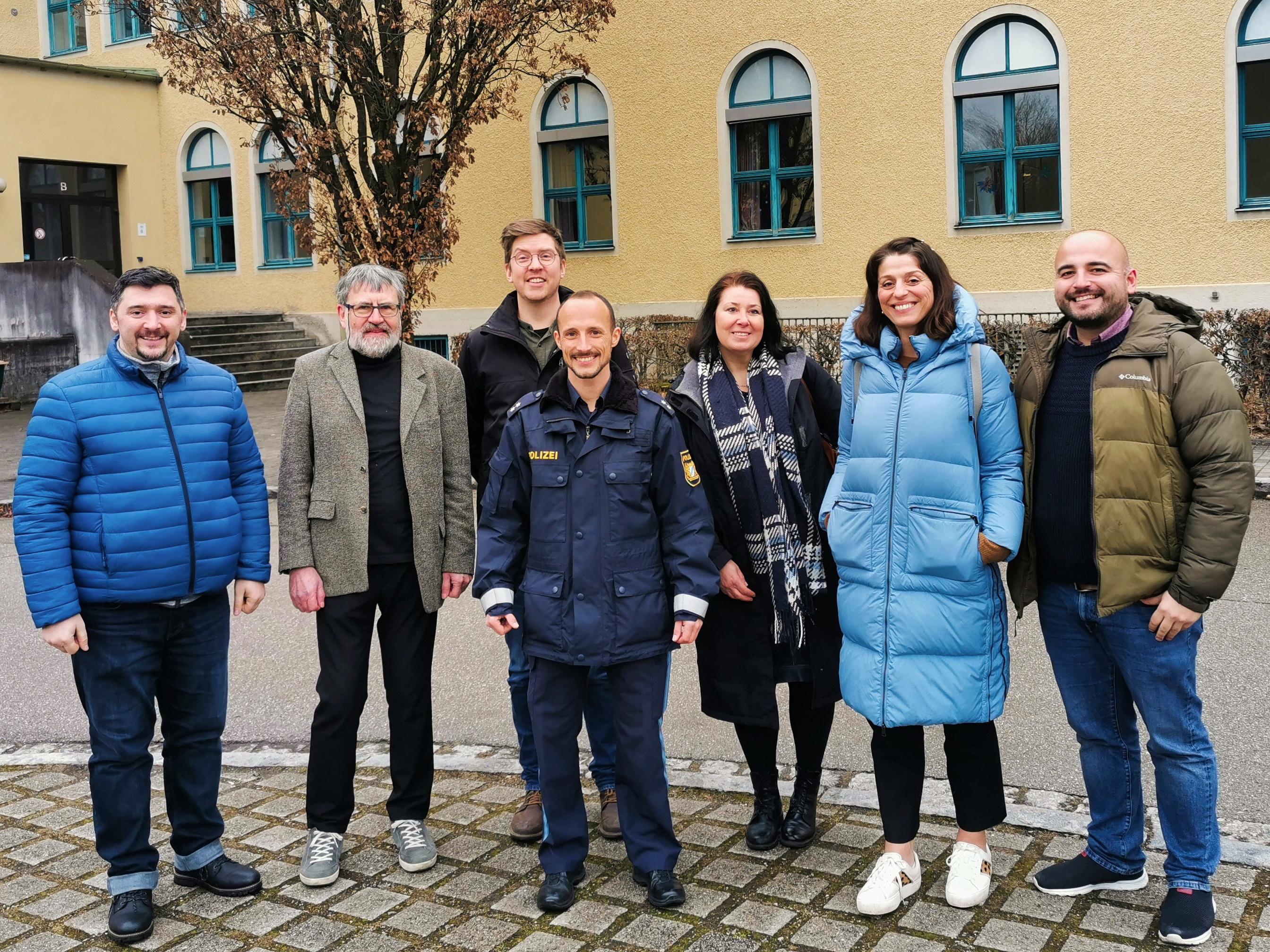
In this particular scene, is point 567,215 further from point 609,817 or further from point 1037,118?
point 609,817

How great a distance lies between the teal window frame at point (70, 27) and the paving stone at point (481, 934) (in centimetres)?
2917

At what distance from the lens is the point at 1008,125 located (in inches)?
732

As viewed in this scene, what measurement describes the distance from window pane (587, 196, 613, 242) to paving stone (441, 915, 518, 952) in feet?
60.8

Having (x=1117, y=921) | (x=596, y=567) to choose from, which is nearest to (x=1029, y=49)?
(x=596, y=567)

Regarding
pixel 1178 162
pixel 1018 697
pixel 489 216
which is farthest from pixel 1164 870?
pixel 489 216

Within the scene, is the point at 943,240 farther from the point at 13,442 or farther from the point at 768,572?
the point at 768,572

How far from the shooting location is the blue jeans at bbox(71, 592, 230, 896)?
170 inches

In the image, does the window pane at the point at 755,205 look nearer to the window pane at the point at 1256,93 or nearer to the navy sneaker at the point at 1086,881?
the window pane at the point at 1256,93

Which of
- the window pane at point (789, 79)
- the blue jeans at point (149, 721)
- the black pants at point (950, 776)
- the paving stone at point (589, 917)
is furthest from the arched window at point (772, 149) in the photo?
the paving stone at point (589, 917)

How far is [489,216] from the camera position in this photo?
76.5ft

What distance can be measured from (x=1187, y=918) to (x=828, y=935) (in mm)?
1015

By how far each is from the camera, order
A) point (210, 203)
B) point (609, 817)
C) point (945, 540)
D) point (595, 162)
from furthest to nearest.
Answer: point (210, 203) < point (595, 162) < point (609, 817) < point (945, 540)

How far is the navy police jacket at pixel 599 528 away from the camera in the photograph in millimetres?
4309

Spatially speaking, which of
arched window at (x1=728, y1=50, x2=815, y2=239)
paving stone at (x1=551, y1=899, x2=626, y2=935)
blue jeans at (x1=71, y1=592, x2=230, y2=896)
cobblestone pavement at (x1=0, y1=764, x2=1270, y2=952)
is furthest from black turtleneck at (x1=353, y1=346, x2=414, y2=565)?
arched window at (x1=728, y1=50, x2=815, y2=239)
